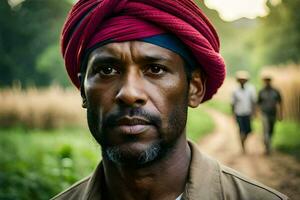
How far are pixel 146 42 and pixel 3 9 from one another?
45.3 feet

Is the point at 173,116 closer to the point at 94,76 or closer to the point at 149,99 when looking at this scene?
the point at 149,99

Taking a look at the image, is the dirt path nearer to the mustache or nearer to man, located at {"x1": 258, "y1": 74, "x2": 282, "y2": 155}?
man, located at {"x1": 258, "y1": 74, "x2": 282, "y2": 155}

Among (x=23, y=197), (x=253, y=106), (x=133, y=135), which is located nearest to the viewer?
(x=133, y=135)

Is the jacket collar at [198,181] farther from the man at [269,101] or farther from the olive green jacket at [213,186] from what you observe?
the man at [269,101]

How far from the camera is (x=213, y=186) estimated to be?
255 centimetres

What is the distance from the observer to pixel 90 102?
2.58 meters

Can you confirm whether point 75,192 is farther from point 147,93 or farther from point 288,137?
point 288,137

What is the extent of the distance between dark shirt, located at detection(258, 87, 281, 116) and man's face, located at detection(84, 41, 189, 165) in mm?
7873

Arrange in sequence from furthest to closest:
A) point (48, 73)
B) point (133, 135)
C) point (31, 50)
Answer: point (31, 50) → point (48, 73) → point (133, 135)

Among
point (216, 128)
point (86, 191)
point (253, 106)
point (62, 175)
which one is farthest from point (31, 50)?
point (86, 191)

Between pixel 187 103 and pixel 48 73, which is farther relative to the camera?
pixel 48 73

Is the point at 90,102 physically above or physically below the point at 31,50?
above

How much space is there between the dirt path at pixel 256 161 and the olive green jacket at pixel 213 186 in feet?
17.5

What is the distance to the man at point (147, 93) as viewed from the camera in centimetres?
243
